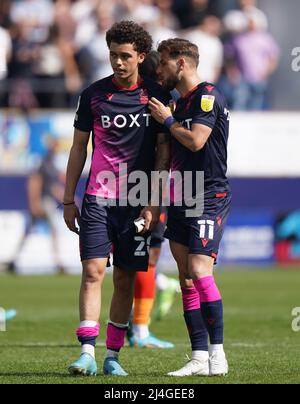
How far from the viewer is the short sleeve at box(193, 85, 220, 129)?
25.0ft

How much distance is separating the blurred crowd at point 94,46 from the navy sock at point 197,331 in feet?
43.6

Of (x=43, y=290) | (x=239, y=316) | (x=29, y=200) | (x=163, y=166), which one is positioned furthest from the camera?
(x=29, y=200)

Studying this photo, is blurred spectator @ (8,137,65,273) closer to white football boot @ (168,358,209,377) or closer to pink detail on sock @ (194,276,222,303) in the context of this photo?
white football boot @ (168,358,209,377)

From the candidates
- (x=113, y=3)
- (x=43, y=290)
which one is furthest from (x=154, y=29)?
(x=43, y=290)

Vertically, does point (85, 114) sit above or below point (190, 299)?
above

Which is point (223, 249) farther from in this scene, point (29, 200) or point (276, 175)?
point (29, 200)

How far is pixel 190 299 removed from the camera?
8047 millimetres

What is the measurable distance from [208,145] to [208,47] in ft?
46.3

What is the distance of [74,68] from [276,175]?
465cm

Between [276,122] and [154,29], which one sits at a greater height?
[154,29]

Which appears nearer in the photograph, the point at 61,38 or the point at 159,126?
the point at 159,126

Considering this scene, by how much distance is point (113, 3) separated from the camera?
22047 millimetres

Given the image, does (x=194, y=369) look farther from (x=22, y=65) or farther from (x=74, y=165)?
(x=22, y=65)
